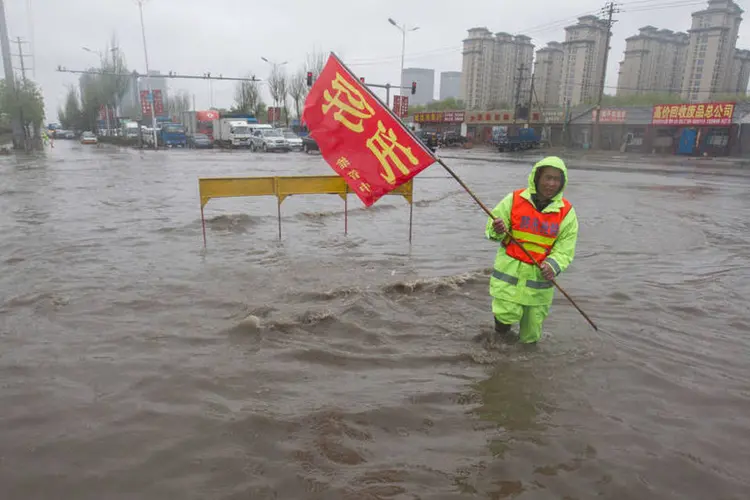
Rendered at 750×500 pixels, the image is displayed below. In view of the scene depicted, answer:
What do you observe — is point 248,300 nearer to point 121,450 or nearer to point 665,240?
point 121,450

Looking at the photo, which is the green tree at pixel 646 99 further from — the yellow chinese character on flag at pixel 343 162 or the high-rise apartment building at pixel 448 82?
the yellow chinese character on flag at pixel 343 162

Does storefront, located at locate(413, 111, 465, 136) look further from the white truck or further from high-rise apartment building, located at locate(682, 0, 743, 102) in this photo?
high-rise apartment building, located at locate(682, 0, 743, 102)

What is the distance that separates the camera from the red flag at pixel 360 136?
4.47 meters

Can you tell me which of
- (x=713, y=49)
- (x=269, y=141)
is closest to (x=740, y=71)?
(x=713, y=49)

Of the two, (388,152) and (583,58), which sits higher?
(583,58)

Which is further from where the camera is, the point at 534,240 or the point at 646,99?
the point at 646,99

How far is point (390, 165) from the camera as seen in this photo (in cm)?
455

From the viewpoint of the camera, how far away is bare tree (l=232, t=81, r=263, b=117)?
7225 cm

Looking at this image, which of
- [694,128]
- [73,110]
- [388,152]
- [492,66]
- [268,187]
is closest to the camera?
[388,152]

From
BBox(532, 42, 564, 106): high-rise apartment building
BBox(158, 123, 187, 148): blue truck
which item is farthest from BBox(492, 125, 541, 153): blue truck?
BBox(532, 42, 564, 106): high-rise apartment building

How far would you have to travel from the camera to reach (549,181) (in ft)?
12.2

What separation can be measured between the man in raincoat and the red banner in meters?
38.0

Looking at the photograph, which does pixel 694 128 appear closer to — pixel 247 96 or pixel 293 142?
pixel 293 142

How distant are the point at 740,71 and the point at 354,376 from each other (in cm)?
6677
